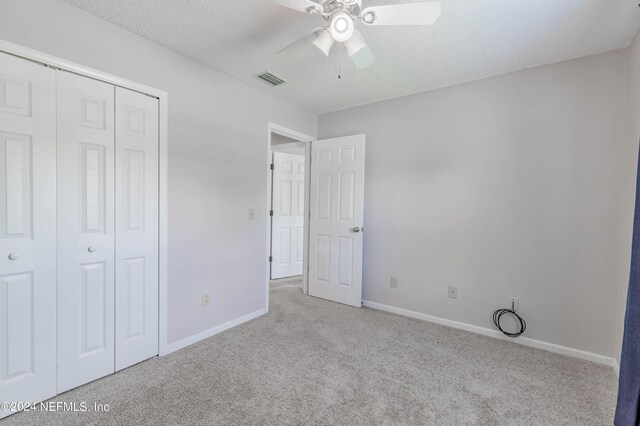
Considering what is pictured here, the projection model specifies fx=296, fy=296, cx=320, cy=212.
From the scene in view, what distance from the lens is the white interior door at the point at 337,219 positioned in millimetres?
3520

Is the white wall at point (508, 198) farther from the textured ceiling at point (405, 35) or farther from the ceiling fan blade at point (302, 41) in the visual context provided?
the ceiling fan blade at point (302, 41)

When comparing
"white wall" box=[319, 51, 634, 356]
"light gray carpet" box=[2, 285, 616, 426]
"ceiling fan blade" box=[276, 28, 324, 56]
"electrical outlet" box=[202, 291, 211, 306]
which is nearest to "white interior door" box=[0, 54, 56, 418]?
"light gray carpet" box=[2, 285, 616, 426]

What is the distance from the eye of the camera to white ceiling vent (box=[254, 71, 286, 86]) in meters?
2.78

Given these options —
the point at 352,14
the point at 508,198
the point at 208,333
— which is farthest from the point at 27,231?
the point at 508,198

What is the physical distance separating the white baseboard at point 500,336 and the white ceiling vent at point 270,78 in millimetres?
2643

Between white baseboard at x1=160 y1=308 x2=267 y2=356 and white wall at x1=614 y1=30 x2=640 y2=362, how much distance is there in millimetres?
3044

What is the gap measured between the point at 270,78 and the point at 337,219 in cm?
174

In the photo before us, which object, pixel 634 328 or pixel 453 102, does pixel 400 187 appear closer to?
pixel 453 102

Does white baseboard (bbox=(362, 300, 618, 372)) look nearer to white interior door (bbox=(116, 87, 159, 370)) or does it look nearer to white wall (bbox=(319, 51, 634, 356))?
white wall (bbox=(319, 51, 634, 356))

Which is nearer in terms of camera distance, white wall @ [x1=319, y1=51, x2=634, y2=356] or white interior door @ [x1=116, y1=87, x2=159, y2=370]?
white interior door @ [x1=116, y1=87, x2=159, y2=370]

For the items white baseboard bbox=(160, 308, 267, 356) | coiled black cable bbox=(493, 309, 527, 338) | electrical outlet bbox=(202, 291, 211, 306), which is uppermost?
electrical outlet bbox=(202, 291, 211, 306)

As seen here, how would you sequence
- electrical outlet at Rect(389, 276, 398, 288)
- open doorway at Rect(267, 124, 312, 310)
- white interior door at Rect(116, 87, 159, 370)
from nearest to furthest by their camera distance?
1. white interior door at Rect(116, 87, 159, 370)
2. electrical outlet at Rect(389, 276, 398, 288)
3. open doorway at Rect(267, 124, 312, 310)

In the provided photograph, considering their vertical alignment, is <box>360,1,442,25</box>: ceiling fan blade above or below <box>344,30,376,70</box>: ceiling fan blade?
above

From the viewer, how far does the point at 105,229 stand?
2.03 metres
